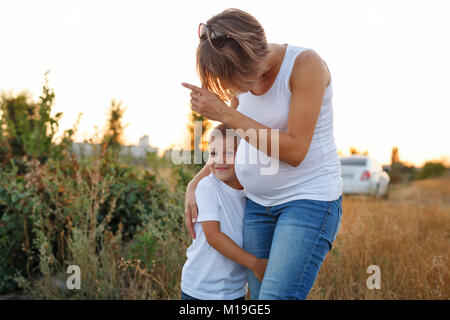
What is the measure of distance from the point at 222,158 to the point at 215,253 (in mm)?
451

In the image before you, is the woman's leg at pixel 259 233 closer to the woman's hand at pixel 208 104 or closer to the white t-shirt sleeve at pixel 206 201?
the white t-shirt sleeve at pixel 206 201

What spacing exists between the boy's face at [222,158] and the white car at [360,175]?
8195 mm

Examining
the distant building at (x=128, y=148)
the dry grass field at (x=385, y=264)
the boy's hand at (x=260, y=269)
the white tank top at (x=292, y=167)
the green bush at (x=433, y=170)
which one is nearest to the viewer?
the white tank top at (x=292, y=167)

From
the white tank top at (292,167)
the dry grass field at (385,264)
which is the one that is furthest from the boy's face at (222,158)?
the dry grass field at (385,264)

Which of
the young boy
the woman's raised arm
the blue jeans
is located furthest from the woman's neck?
the blue jeans

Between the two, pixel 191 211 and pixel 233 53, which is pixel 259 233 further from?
pixel 233 53

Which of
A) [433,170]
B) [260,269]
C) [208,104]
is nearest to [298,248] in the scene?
[260,269]

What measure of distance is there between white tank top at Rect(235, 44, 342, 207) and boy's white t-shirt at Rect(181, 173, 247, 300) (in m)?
0.25

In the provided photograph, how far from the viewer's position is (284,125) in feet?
5.11

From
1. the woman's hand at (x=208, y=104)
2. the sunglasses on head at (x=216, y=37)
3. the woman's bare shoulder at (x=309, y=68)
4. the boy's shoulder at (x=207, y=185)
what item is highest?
the sunglasses on head at (x=216, y=37)

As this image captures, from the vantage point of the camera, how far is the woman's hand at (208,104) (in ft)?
4.60
